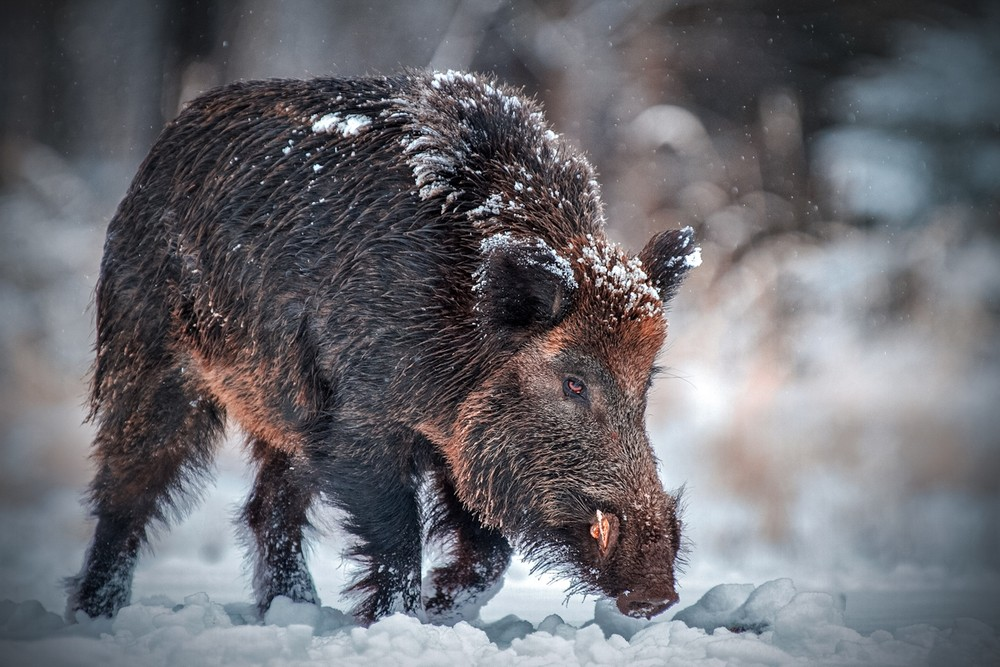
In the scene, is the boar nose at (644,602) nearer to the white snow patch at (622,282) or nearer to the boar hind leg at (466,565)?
the white snow patch at (622,282)

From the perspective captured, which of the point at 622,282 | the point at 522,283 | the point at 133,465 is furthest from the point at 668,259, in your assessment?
the point at 133,465

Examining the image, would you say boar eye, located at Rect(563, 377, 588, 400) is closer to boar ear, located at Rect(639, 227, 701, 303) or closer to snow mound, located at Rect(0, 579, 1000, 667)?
boar ear, located at Rect(639, 227, 701, 303)

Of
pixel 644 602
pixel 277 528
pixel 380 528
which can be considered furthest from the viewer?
pixel 277 528

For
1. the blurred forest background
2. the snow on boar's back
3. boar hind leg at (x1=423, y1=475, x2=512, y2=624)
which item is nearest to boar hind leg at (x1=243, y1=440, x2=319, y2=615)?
the snow on boar's back

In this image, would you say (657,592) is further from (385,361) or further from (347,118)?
(347,118)

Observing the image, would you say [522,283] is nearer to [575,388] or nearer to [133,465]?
[575,388]

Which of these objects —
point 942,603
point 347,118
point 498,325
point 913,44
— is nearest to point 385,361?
point 498,325

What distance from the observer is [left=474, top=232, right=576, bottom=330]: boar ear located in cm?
316

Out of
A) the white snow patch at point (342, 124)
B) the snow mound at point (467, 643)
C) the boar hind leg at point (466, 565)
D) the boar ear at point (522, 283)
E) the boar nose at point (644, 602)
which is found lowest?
the snow mound at point (467, 643)

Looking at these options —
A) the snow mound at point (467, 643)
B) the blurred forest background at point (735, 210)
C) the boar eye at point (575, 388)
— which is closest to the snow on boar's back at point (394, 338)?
the boar eye at point (575, 388)

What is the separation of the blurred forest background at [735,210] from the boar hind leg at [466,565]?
92 cm

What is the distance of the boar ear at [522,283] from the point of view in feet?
10.4

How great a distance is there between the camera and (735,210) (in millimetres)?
6117

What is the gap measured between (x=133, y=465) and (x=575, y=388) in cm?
188
